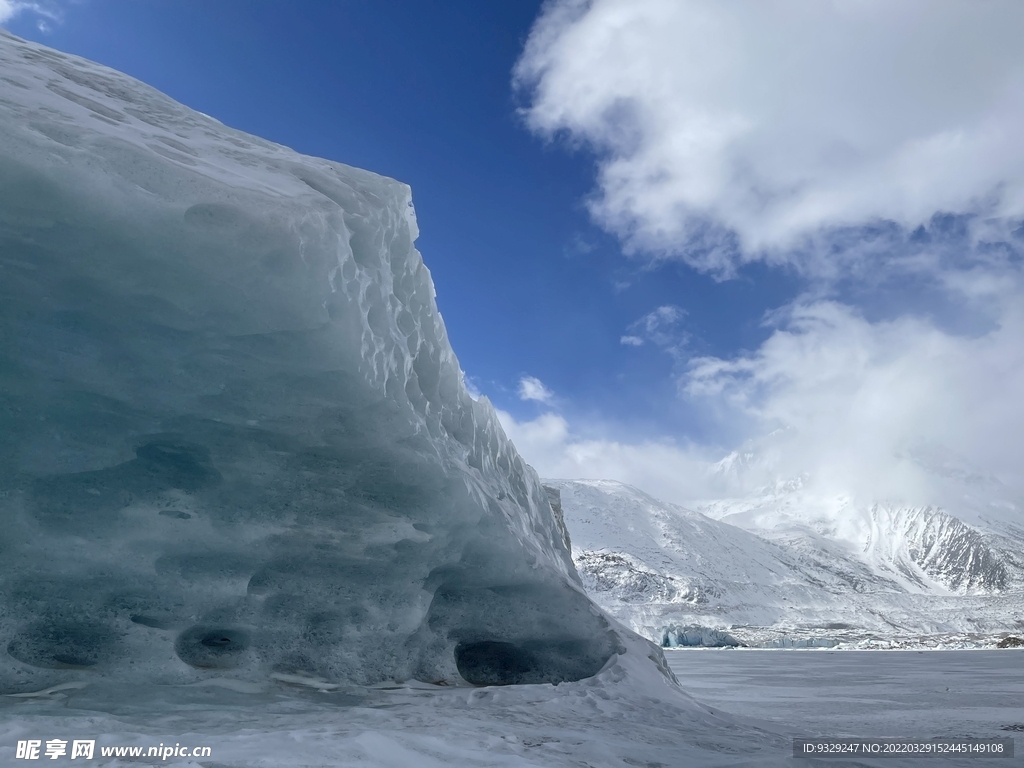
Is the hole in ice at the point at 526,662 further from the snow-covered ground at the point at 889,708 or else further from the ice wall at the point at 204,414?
the snow-covered ground at the point at 889,708

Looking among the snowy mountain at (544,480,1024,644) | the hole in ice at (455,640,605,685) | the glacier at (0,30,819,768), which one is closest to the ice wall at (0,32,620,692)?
the glacier at (0,30,819,768)

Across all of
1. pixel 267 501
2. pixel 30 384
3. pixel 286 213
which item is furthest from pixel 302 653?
pixel 286 213

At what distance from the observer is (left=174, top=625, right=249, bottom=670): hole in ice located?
866cm

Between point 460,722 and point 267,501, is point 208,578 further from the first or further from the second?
point 460,722

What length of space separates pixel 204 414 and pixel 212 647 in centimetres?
349

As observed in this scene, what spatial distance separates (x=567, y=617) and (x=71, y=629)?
7231 mm

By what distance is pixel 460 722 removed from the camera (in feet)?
23.3

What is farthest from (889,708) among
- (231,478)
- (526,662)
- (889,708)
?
(231,478)

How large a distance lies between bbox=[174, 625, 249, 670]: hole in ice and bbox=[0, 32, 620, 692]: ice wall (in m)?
0.03

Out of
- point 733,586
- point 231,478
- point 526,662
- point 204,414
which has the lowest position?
point 733,586

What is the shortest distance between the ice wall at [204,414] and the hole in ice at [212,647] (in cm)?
3

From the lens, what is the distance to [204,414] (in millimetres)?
7781

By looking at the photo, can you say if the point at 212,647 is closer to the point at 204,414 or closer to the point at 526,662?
the point at 204,414

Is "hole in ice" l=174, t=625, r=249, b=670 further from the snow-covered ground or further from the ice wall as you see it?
the snow-covered ground
